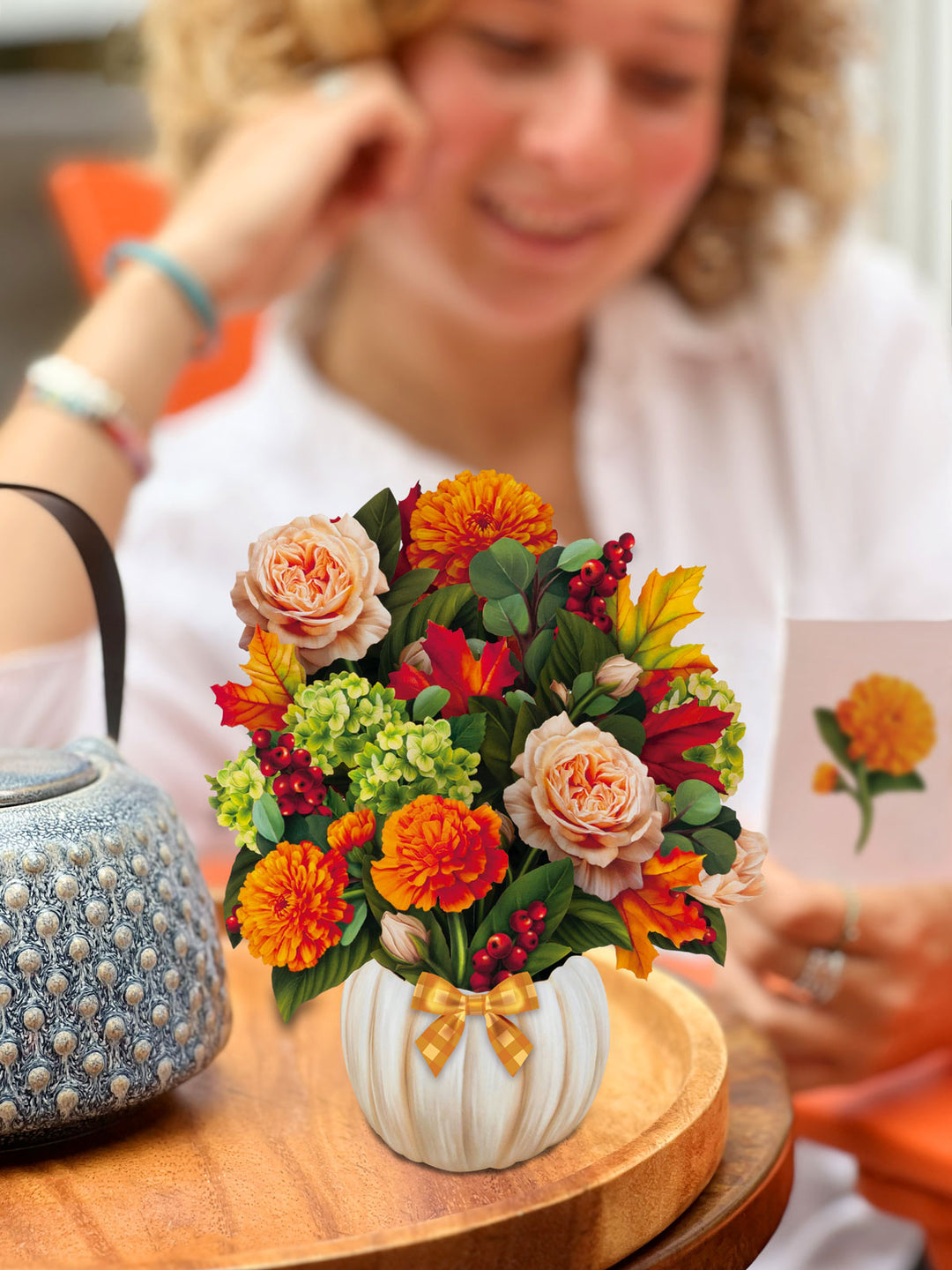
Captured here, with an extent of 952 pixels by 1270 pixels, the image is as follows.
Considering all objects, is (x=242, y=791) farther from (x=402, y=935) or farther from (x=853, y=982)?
(x=853, y=982)

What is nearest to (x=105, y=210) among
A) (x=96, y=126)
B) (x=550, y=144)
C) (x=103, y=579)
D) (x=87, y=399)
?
(x=96, y=126)

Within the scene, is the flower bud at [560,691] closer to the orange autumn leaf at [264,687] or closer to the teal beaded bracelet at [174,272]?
the orange autumn leaf at [264,687]

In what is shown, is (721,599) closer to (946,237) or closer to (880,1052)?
(880,1052)

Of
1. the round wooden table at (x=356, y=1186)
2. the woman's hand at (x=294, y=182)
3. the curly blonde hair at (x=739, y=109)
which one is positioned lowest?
the round wooden table at (x=356, y=1186)

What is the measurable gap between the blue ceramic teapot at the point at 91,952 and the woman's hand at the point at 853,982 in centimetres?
27

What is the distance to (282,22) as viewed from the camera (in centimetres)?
110

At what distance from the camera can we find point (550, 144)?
93 centimetres

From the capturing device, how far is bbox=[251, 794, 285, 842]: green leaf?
347mm

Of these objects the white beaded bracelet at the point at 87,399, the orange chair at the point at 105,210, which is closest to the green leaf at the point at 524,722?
the white beaded bracelet at the point at 87,399

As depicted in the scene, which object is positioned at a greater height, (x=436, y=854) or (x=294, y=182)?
(x=294, y=182)

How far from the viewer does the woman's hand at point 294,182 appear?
850 mm

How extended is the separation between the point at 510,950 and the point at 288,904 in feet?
0.22

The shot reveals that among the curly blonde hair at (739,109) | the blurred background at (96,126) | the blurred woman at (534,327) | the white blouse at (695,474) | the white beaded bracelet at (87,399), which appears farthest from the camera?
the blurred background at (96,126)

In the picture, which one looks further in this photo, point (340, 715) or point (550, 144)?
point (550, 144)
